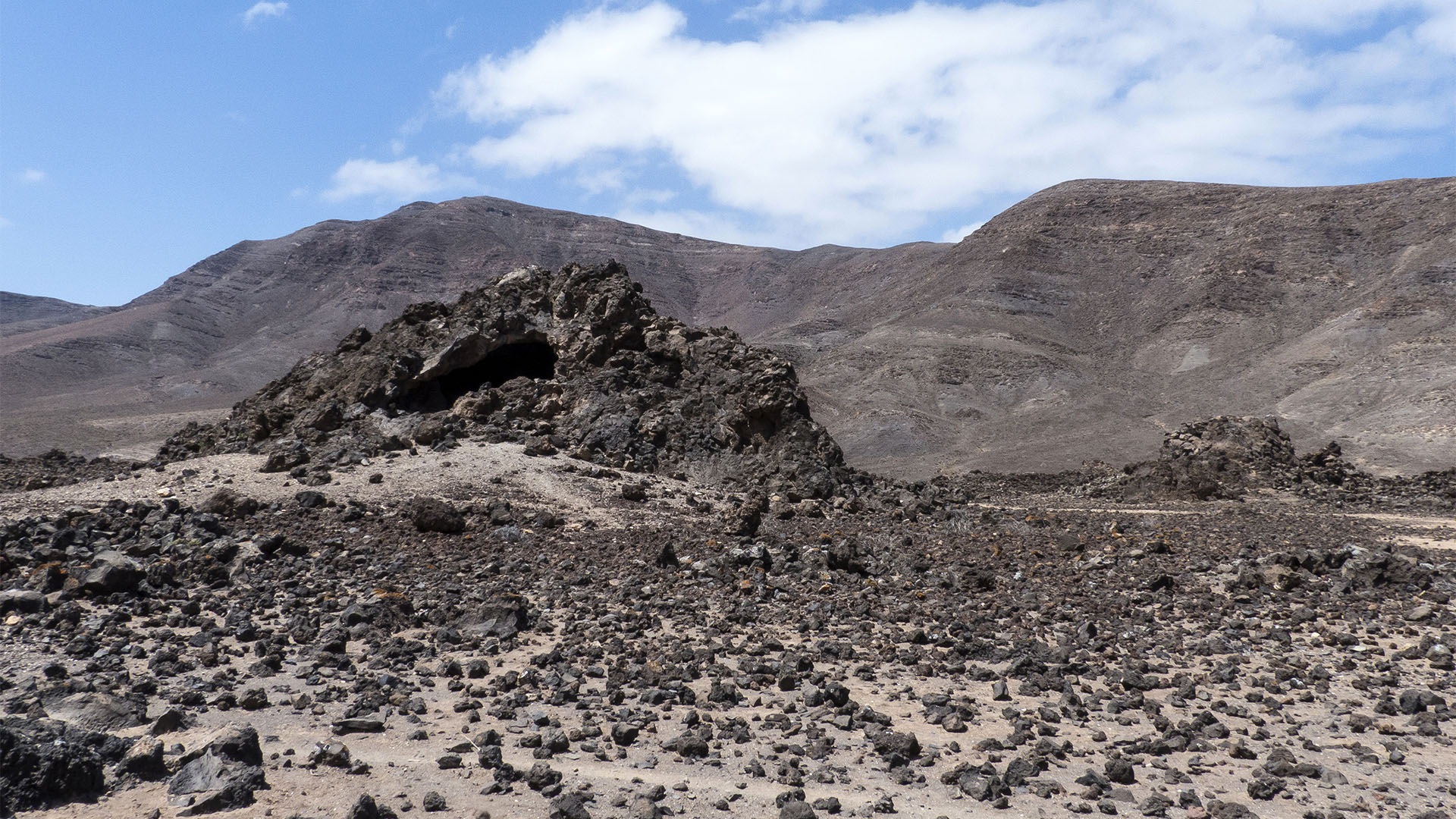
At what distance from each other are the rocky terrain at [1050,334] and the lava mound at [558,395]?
65.7 ft

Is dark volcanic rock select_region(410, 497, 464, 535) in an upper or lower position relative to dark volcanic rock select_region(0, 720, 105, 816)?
upper

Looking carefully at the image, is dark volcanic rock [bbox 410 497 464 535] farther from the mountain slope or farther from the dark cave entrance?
the mountain slope

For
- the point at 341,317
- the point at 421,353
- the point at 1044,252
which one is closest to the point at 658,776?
the point at 421,353

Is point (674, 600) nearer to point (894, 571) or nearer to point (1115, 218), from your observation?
point (894, 571)

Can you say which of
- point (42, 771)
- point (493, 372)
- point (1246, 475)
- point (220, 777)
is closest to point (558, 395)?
point (493, 372)

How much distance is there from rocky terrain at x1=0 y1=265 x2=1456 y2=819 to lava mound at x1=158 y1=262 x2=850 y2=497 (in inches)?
6.0

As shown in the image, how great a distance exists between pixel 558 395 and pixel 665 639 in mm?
12611

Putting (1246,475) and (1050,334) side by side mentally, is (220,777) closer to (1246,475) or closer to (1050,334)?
(1246,475)

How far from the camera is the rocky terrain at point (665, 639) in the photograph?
5.91 metres

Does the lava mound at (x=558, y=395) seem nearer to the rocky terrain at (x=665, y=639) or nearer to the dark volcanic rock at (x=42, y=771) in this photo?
the rocky terrain at (x=665, y=639)

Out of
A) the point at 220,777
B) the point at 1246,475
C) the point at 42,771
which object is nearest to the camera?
the point at 42,771

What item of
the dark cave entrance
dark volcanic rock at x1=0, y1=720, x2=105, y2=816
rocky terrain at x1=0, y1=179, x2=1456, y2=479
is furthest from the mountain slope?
dark volcanic rock at x1=0, y1=720, x2=105, y2=816

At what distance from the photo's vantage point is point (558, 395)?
69.3 feet

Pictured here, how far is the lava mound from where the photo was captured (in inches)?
757
